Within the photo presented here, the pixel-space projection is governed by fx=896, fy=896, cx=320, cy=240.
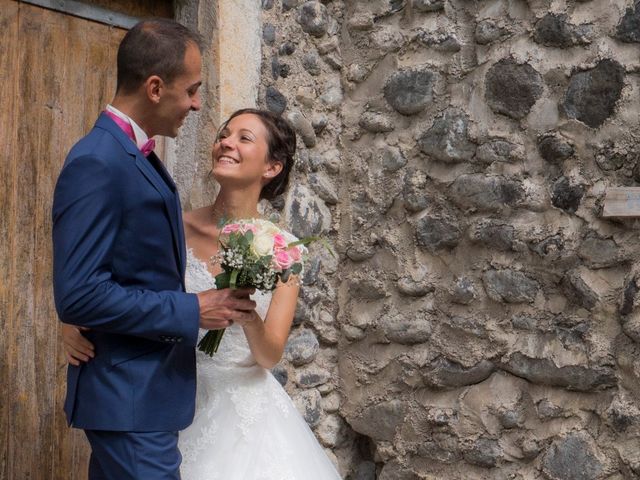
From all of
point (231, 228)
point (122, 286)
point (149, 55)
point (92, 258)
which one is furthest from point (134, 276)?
point (149, 55)

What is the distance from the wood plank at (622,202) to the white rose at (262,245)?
56.1 inches

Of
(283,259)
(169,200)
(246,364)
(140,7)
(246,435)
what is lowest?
(246,435)

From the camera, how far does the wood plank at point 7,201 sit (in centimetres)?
291

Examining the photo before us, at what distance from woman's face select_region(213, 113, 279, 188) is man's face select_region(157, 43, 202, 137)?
54 cm

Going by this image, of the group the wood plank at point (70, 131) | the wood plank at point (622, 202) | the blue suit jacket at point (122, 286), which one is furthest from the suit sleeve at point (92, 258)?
the wood plank at point (622, 202)

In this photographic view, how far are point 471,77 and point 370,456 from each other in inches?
65.6

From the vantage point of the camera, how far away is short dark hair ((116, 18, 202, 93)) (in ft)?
7.11

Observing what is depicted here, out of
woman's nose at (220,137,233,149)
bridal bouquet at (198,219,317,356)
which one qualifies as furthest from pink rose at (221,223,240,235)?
→ woman's nose at (220,137,233,149)

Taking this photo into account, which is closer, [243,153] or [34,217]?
[243,153]

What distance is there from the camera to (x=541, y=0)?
3342 millimetres

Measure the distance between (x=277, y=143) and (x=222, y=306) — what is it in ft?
2.78

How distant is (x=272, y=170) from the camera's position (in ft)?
9.53

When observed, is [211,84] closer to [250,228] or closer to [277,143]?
[277,143]

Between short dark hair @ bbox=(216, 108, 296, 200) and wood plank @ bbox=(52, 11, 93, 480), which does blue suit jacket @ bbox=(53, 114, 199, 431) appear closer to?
short dark hair @ bbox=(216, 108, 296, 200)
